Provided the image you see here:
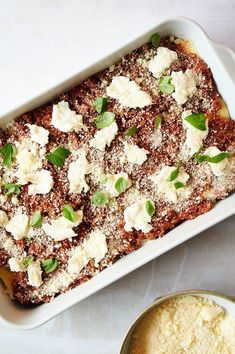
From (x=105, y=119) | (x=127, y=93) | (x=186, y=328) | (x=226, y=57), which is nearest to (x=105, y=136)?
(x=105, y=119)

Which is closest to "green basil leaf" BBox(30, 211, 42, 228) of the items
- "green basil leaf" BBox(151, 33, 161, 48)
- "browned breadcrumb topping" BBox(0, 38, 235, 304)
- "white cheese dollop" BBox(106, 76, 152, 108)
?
"browned breadcrumb topping" BBox(0, 38, 235, 304)

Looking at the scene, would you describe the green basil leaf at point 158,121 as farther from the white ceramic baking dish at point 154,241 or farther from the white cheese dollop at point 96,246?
the white cheese dollop at point 96,246

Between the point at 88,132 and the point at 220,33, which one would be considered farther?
the point at 220,33

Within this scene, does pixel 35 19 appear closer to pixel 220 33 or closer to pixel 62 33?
pixel 62 33

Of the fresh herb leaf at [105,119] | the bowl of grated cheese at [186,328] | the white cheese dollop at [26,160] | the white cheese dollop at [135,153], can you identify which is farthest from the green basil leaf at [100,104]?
the bowl of grated cheese at [186,328]

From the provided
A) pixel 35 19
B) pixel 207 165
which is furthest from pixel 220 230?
pixel 35 19

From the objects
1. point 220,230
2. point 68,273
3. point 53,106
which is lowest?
point 220,230

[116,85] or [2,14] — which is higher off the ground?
[2,14]
